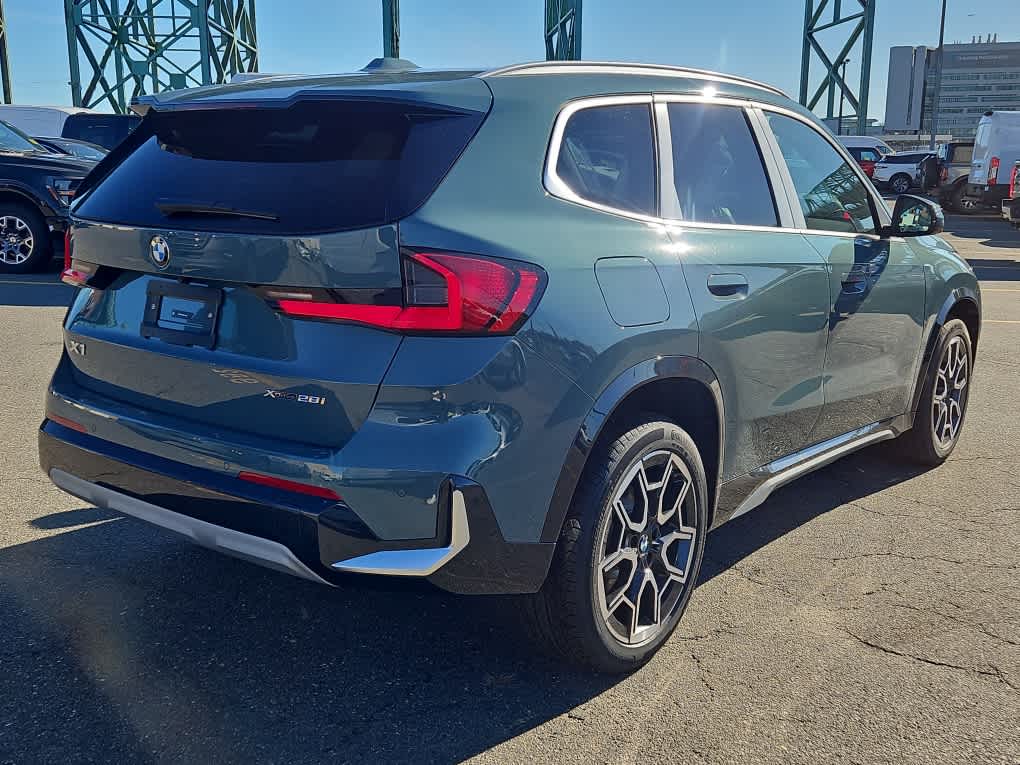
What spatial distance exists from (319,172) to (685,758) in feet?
5.68

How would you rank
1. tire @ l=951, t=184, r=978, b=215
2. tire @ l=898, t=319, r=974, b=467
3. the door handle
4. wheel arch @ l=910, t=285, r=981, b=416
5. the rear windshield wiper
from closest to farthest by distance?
1. the rear windshield wiper
2. the door handle
3. wheel arch @ l=910, t=285, r=981, b=416
4. tire @ l=898, t=319, r=974, b=467
5. tire @ l=951, t=184, r=978, b=215

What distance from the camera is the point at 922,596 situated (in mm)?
3402

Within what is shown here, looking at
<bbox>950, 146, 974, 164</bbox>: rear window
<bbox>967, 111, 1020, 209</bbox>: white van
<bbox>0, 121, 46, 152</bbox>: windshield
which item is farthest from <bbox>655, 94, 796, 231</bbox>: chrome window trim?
<bbox>950, 146, 974, 164</bbox>: rear window

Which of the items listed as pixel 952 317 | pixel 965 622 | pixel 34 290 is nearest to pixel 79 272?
pixel 965 622

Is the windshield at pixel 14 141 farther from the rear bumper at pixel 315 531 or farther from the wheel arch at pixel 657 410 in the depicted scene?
the wheel arch at pixel 657 410

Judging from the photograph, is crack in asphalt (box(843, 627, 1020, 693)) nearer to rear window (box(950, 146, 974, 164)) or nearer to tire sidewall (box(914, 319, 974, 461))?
tire sidewall (box(914, 319, 974, 461))

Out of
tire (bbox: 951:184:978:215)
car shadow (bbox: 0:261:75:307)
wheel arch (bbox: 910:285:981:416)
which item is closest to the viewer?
wheel arch (bbox: 910:285:981:416)

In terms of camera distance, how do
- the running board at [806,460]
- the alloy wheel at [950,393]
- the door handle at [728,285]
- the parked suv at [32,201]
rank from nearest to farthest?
the door handle at [728,285], the running board at [806,460], the alloy wheel at [950,393], the parked suv at [32,201]

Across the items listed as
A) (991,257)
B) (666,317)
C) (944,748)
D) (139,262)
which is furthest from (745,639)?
(991,257)

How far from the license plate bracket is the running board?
1823mm

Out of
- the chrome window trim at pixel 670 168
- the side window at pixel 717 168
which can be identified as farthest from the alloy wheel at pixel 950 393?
the side window at pixel 717 168

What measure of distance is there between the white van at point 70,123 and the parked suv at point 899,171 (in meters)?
24.6

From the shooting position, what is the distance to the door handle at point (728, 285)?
2.97m

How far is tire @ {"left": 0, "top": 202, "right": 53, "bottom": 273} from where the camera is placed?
34.5ft
